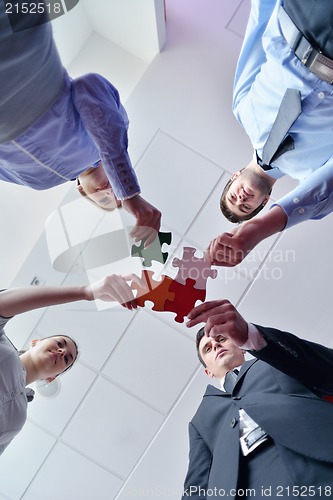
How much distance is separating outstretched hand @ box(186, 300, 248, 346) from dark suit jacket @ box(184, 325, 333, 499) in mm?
119

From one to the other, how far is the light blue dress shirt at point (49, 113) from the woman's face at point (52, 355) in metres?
1.06

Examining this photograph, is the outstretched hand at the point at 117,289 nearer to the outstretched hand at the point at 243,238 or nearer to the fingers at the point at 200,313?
the fingers at the point at 200,313

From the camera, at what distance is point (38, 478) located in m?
2.93

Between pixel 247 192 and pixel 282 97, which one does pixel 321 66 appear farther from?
pixel 247 192

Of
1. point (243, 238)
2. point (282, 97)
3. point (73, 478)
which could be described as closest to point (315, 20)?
point (282, 97)

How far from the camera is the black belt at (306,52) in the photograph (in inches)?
61.1

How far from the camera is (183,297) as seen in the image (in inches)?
71.4

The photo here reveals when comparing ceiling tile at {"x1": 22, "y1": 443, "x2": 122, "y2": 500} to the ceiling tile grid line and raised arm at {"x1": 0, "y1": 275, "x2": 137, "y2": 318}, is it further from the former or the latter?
raised arm at {"x1": 0, "y1": 275, "x2": 137, "y2": 318}

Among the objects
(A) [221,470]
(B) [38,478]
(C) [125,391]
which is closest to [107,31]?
(C) [125,391]

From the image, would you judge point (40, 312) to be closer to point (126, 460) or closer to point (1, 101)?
point (126, 460)

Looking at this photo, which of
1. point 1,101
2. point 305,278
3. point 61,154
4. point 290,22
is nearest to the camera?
point 1,101

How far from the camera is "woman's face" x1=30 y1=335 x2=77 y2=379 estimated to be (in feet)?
8.09

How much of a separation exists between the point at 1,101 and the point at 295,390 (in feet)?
4.94

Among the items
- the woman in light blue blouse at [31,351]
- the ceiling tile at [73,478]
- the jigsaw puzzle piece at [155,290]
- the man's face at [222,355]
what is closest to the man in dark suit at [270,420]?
the jigsaw puzzle piece at [155,290]
